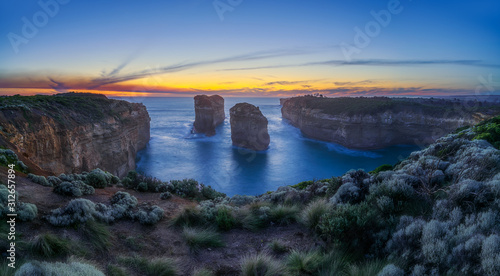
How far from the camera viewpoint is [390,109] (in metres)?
44.9

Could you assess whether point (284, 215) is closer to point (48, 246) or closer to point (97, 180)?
point (48, 246)

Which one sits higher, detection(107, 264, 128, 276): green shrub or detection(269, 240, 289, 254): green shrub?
detection(107, 264, 128, 276): green shrub

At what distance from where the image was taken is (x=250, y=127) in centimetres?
4475

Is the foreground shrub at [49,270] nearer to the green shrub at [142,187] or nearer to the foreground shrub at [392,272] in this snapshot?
the foreground shrub at [392,272]

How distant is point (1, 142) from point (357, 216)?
13.6 meters

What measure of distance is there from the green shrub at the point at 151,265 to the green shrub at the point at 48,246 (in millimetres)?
970

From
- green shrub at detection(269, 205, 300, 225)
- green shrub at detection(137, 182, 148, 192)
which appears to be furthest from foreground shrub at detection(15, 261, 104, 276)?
green shrub at detection(137, 182, 148, 192)

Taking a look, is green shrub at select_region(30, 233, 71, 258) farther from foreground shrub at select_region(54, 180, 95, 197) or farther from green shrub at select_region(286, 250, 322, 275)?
green shrub at select_region(286, 250, 322, 275)

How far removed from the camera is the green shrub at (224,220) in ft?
20.6

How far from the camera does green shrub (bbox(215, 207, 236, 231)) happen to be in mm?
6293

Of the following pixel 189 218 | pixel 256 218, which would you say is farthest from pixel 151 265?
pixel 256 218

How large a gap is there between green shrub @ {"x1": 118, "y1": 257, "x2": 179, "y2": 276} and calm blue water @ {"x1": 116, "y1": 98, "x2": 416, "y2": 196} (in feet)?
76.9

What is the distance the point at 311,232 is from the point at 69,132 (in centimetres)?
1984

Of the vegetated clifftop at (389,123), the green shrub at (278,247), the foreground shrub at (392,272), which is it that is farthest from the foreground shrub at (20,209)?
the vegetated clifftop at (389,123)
